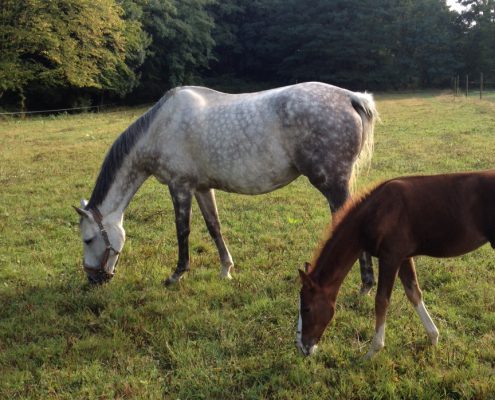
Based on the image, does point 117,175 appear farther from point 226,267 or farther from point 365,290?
point 365,290

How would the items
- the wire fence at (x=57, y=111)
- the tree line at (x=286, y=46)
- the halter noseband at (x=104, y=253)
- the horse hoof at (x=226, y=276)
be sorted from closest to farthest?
1. the halter noseband at (x=104, y=253)
2. the horse hoof at (x=226, y=276)
3. the wire fence at (x=57, y=111)
4. the tree line at (x=286, y=46)

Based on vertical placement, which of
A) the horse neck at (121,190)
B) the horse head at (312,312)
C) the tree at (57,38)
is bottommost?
the horse head at (312,312)

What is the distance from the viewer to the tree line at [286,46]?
36.0 meters

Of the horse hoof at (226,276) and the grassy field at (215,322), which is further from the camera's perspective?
the horse hoof at (226,276)

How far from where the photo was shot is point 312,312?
131 inches

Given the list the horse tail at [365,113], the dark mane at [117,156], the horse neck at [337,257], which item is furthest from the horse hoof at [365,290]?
the dark mane at [117,156]

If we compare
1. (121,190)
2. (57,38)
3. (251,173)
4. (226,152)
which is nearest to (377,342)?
(251,173)

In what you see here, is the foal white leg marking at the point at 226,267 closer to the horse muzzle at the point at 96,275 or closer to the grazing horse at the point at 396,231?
the horse muzzle at the point at 96,275

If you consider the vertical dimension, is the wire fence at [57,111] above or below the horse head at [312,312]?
below

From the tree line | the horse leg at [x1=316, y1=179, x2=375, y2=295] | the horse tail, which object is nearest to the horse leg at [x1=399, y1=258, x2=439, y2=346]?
the horse leg at [x1=316, y1=179, x2=375, y2=295]

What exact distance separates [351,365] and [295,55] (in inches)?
1875

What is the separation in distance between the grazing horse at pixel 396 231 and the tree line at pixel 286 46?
3172cm

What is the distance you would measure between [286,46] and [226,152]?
155 ft

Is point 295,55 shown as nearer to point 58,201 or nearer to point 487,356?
point 58,201
